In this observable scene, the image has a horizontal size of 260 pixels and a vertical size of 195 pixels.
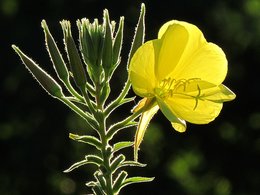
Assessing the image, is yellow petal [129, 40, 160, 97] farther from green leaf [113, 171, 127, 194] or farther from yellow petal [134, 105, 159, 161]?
green leaf [113, 171, 127, 194]

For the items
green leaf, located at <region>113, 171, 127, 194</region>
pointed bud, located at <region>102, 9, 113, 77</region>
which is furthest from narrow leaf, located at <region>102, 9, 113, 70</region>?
green leaf, located at <region>113, 171, 127, 194</region>

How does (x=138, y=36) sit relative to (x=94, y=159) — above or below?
above

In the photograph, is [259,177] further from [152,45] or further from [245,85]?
[152,45]

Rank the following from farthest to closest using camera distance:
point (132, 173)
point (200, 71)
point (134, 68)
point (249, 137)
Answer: point (249, 137) → point (132, 173) → point (200, 71) → point (134, 68)

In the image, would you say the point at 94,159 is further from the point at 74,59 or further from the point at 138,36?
the point at 138,36

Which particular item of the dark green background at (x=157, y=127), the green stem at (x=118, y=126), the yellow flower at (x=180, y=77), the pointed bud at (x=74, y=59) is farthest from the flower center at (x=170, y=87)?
the dark green background at (x=157, y=127)

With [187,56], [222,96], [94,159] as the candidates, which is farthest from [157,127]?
[94,159]

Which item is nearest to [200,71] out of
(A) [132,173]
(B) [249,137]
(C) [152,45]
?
(C) [152,45]
